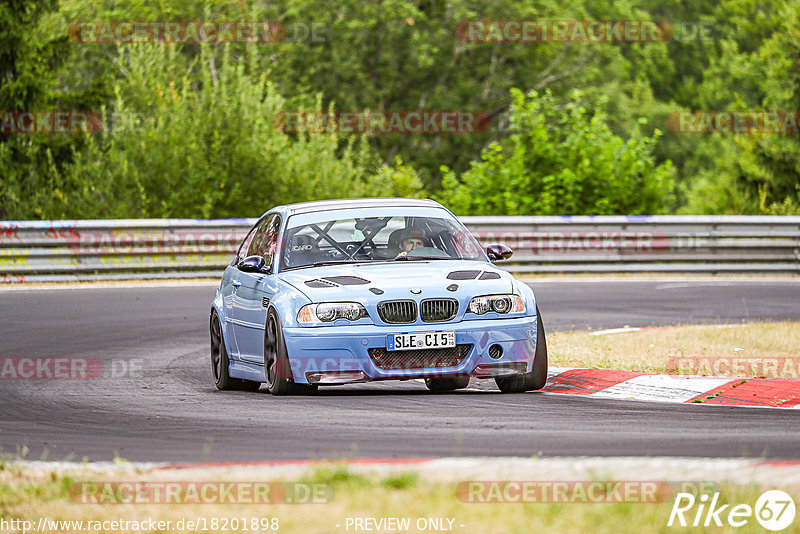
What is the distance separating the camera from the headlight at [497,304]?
9.89 m

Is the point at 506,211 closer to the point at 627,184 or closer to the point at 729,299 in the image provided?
the point at 627,184

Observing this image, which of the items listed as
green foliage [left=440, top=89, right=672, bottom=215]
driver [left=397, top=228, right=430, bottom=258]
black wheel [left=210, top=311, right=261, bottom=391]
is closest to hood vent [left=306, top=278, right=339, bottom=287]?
driver [left=397, top=228, right=430, bottom=258]

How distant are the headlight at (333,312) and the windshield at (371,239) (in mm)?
954

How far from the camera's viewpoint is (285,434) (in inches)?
315

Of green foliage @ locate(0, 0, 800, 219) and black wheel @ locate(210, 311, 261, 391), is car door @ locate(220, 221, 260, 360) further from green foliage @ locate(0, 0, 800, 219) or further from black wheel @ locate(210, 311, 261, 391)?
green foliage @ locate(0, 0, 800, 219)

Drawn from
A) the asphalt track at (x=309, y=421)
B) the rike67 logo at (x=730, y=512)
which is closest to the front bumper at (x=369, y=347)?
the asphalt track at (x=309, y=421)

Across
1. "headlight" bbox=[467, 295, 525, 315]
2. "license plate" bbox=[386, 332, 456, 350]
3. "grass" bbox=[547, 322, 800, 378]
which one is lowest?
"grass" bbox=[547, 322, 800, 378]

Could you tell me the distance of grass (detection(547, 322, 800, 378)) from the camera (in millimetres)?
11891

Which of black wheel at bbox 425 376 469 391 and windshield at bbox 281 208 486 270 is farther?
black wheel at bbox 425 376 469 391

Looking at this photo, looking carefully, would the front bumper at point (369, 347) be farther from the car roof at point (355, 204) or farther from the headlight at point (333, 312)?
the car roof at point (355, 204)

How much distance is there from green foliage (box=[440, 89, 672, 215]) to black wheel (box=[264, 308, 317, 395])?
1837 cm

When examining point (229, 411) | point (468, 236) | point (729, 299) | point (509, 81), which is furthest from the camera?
point (509, 81)

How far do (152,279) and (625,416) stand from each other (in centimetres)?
1556

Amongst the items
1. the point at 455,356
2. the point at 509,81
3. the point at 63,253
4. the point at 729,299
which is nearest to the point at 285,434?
the point at 455,356
